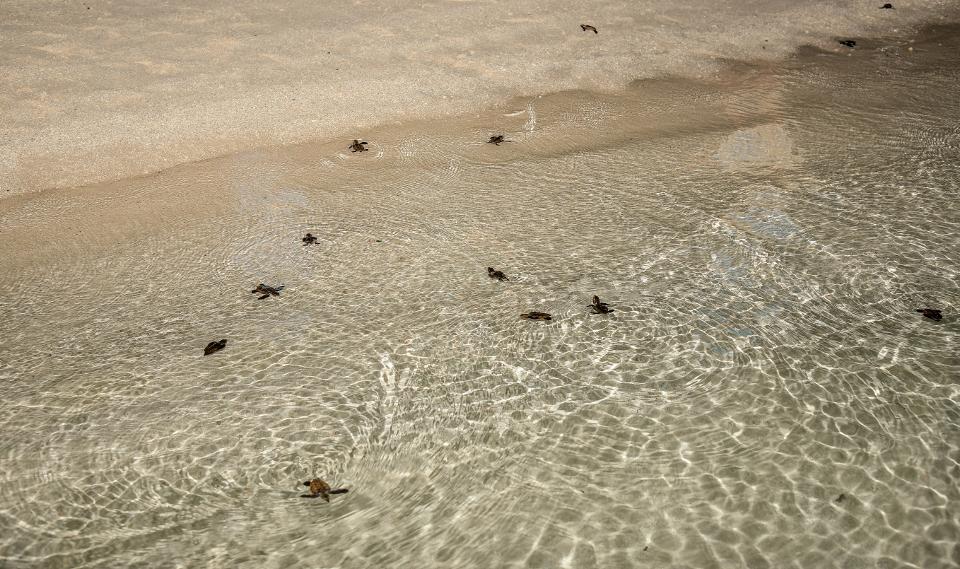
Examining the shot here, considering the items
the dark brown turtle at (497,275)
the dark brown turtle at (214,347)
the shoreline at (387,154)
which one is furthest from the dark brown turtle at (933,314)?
the dark brown turtle at (214,347)

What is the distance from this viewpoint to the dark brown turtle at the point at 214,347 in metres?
5.56

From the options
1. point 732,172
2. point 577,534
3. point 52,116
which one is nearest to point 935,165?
point 732,172

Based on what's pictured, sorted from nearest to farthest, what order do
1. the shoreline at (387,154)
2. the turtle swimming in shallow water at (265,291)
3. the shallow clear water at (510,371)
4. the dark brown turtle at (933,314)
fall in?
the shallow clear water at (510,371)
the dark brown turtle at (933,314)
the turtle swimming in shallow water at (265,291)
the shoreline at (387,154)

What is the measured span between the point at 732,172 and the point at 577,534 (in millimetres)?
5731

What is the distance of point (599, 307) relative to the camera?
5.84 meters

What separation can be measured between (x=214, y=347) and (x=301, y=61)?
24.3ft

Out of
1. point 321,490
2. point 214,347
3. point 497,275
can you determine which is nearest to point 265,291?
point 214,347

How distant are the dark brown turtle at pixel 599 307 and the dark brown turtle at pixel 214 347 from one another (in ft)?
10.6

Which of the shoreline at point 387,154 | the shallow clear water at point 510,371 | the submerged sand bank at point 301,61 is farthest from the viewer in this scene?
the submerged sand bank at point 301,61

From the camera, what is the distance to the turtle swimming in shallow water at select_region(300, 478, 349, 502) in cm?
428

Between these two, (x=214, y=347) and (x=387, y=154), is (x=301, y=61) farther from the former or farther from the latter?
(x=214, y=347)

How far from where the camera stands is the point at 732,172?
8227 millimetres

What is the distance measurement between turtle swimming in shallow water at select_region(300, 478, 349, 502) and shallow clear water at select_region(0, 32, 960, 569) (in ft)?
0.25

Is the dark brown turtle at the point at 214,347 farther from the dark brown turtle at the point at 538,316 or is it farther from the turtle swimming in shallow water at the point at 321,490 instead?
the dark brown turtle at the point at 538,316
